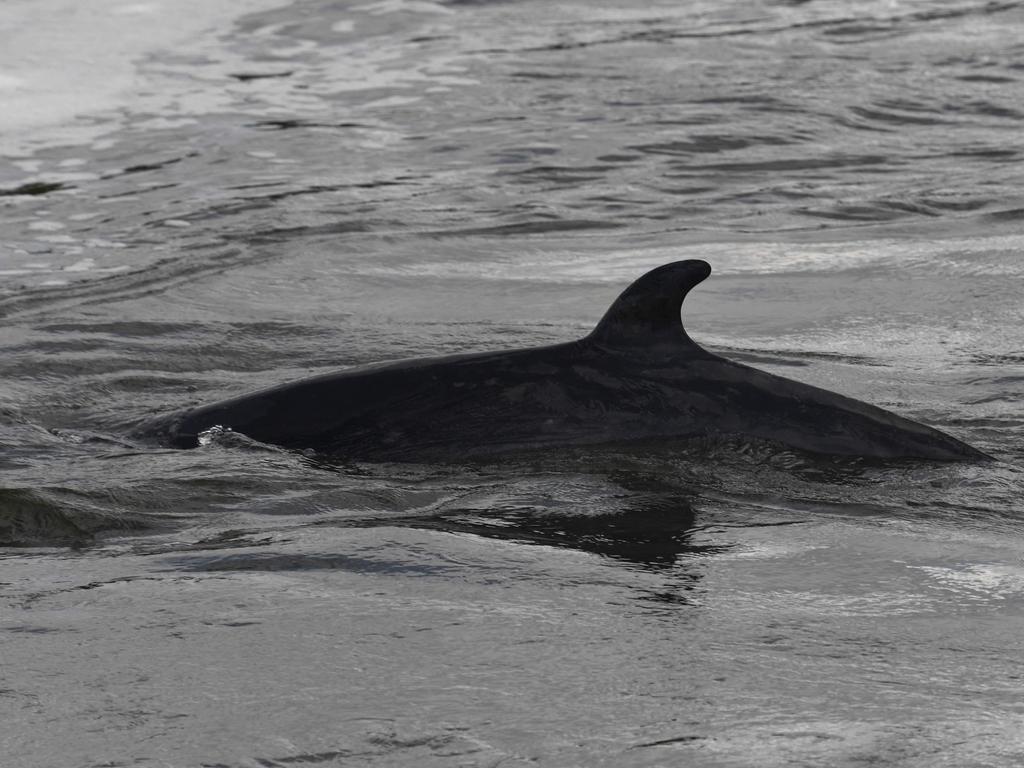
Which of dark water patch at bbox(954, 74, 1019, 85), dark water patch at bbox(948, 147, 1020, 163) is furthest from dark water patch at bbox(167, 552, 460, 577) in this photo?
dark water patch at bbox(954, 74, 1019, 85)

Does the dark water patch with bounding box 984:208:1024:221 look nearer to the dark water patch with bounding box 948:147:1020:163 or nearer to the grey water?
the grey water

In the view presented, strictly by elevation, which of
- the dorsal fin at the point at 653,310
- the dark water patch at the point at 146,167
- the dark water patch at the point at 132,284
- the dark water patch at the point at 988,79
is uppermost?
the dark water patch at the point at 988,79

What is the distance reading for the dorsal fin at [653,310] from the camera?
582cm

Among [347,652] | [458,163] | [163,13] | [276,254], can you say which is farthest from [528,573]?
[163,13]

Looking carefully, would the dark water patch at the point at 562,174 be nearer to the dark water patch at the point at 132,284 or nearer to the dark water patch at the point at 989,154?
the dark water patch at the point at 989,154

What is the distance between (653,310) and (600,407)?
0.43 metres

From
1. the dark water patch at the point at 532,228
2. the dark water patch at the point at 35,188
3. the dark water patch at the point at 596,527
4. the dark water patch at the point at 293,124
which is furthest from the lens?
the dark water patch at the point at 293,124

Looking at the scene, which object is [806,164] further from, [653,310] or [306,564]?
[306,564]

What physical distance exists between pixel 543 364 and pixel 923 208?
6507 millimetres

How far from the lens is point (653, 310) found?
5.94 m

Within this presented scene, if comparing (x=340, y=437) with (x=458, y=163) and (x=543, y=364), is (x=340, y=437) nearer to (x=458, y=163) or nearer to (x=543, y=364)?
(x=543, y=364)

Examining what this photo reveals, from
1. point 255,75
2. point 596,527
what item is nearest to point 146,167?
point 255,75

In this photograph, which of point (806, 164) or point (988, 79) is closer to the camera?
point (806, 164)

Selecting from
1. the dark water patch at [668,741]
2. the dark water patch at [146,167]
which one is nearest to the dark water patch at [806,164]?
the dark water patch at [146,167]
